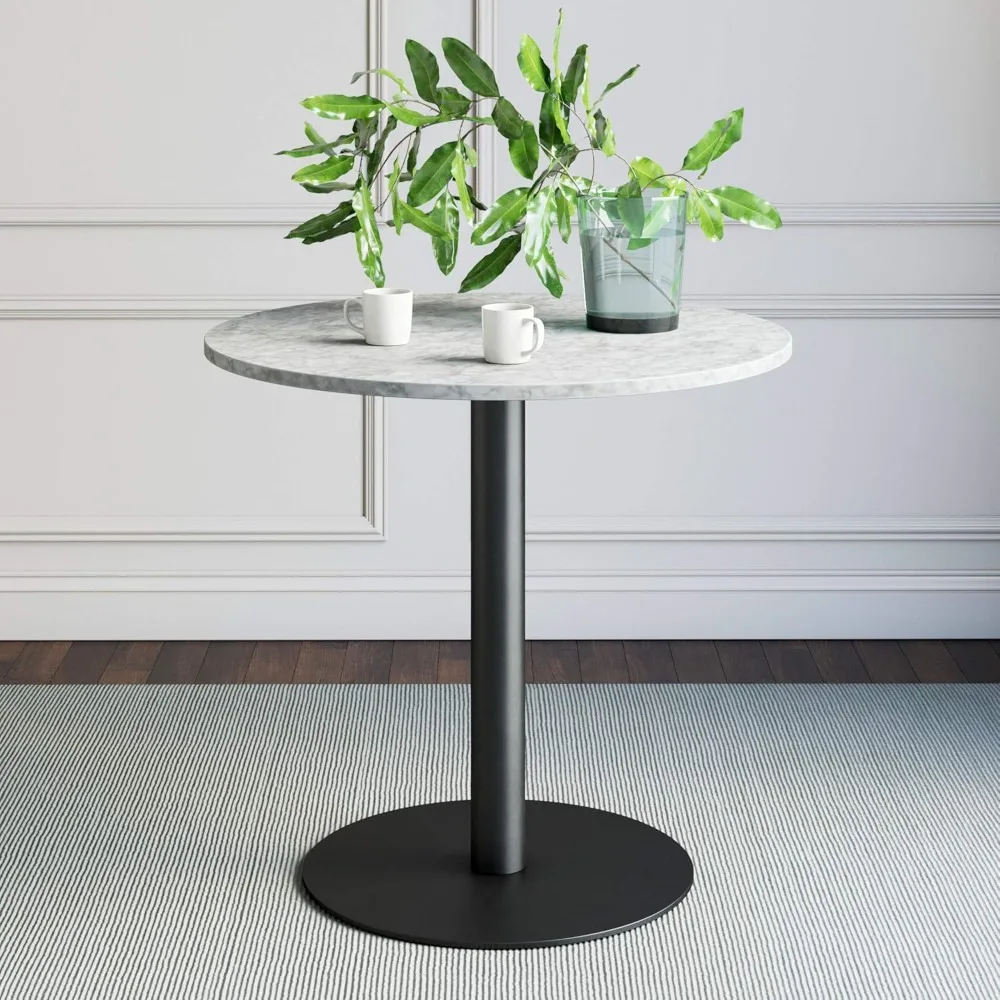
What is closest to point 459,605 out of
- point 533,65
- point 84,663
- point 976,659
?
point 84,663

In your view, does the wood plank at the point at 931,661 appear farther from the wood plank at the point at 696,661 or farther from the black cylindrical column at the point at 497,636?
the black cylindrical column at the point at 497,636

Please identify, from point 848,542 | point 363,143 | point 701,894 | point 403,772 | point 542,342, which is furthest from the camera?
point 848,542

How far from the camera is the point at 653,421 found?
10.7 feet

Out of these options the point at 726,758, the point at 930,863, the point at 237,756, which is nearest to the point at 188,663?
the point at 237,756

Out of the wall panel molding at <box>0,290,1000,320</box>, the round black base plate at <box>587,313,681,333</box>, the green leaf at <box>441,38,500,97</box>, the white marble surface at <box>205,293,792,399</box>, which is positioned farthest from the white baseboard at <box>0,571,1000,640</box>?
the green leaf at <box>441,38,500,97</box>

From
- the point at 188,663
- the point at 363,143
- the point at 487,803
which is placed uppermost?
the point at 363,143

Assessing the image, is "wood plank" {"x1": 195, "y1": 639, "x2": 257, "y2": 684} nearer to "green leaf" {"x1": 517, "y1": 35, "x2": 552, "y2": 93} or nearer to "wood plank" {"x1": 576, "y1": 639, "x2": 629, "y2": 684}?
"wood plank" {"x1": 576, "y1": 639, "x2": 629, "y2": 684}

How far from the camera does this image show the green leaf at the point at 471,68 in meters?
1.94

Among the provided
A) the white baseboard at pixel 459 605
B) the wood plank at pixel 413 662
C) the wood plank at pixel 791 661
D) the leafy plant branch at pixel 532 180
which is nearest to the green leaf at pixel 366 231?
the leafy plant branch at pixel 532 180

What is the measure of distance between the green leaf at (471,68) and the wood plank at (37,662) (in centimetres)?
173

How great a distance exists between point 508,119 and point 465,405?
4.29 ft

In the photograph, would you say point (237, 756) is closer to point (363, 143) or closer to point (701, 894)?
point (701, 894)

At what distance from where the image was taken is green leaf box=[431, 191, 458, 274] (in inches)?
78.5

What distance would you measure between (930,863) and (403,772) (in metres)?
0.91
